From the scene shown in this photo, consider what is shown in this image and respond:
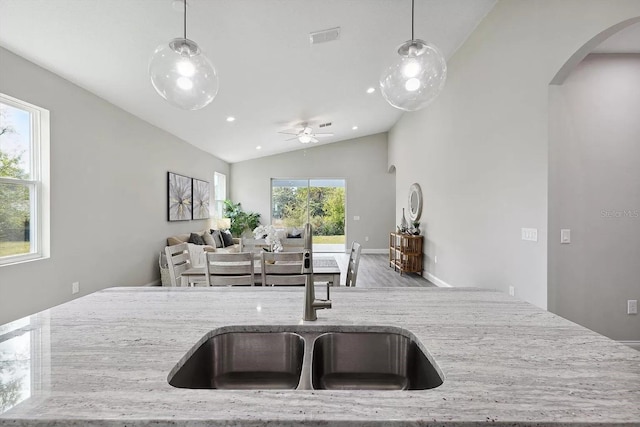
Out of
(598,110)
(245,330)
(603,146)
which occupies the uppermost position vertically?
(598,110)

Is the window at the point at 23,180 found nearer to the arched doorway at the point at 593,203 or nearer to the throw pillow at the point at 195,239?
the throw pillow at the point at 195,239

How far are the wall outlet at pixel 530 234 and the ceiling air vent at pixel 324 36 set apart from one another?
2807 millimetres

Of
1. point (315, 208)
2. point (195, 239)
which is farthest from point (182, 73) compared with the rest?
point (315, 208)

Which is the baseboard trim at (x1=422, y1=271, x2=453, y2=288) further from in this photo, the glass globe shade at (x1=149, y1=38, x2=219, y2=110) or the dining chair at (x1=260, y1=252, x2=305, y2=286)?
the glass globe shade at (x1=149, y1=38, x2=219, y2=110)

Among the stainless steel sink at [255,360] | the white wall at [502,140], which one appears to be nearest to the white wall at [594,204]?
the white wall at [502,140]

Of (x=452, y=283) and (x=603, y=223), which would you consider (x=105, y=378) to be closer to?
(x=603, y=223)

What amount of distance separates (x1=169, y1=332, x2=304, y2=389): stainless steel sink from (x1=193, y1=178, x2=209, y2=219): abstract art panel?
603 centimetres

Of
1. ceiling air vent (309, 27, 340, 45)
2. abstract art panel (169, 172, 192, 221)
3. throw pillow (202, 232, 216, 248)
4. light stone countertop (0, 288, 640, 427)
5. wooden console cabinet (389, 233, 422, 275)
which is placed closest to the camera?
light stone countertop (0, 288, 640, 427)

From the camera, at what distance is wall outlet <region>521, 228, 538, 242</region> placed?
288cm

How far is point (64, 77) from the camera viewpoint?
3311mm

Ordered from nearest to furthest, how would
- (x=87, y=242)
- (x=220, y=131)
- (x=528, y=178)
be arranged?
(x=528, y=178) < (x=87, y=242) < (x=220, y=131)

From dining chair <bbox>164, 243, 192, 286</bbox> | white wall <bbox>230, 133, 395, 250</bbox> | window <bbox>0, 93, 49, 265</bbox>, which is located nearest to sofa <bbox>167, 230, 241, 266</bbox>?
dining chair <bbox>164, 243, 192, 286</bbox>

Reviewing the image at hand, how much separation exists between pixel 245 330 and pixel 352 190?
846 cm

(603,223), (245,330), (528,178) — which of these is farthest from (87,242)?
(603,223)
